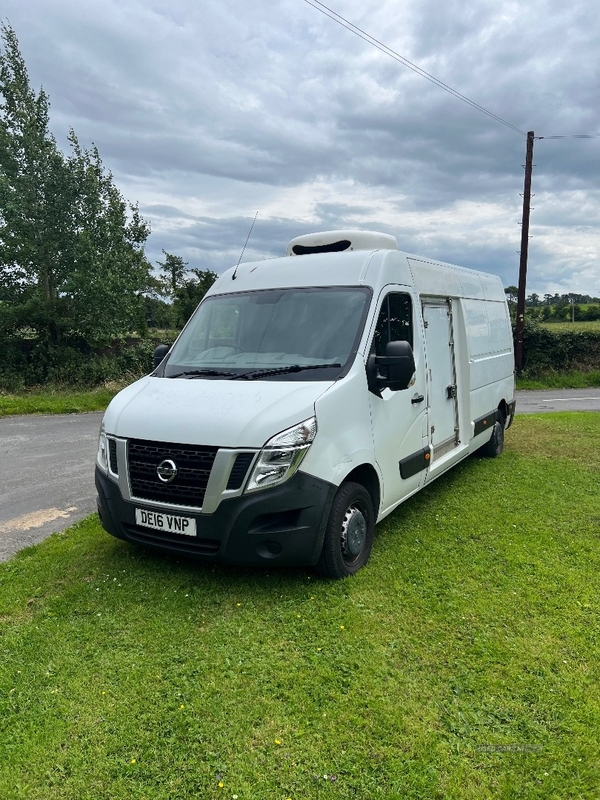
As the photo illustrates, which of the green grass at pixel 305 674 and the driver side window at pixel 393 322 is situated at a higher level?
the driver side window at pixel 393 322

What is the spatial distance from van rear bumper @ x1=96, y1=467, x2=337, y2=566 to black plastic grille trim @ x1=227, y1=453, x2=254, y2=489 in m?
0.10

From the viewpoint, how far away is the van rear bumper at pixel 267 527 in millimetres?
3516

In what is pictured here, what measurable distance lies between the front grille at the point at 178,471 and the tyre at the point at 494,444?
5.32 metres

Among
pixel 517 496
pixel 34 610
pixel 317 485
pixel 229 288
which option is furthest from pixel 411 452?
pixel 34 610

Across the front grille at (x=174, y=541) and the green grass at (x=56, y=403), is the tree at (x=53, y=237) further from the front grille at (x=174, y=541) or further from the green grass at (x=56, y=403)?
the front grille at (x=174, y=541)

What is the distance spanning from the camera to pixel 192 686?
2.89m

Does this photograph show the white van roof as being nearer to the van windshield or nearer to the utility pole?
the van windshield

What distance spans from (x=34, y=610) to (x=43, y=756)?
1.42 meters

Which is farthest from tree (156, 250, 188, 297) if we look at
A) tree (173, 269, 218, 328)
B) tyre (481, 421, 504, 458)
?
tyre (481, 421, 504, 458)

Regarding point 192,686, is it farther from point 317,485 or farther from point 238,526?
point 317,485

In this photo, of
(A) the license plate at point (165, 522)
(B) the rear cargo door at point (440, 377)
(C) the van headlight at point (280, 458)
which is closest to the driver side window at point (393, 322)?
(B) the rear cargo door at point (440, 377)

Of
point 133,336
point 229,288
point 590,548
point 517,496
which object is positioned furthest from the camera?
point 133,336

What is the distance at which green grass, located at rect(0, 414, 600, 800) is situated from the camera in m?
2.34

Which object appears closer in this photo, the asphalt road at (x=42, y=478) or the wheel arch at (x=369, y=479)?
the wheel arch at (x=369, y=479)
